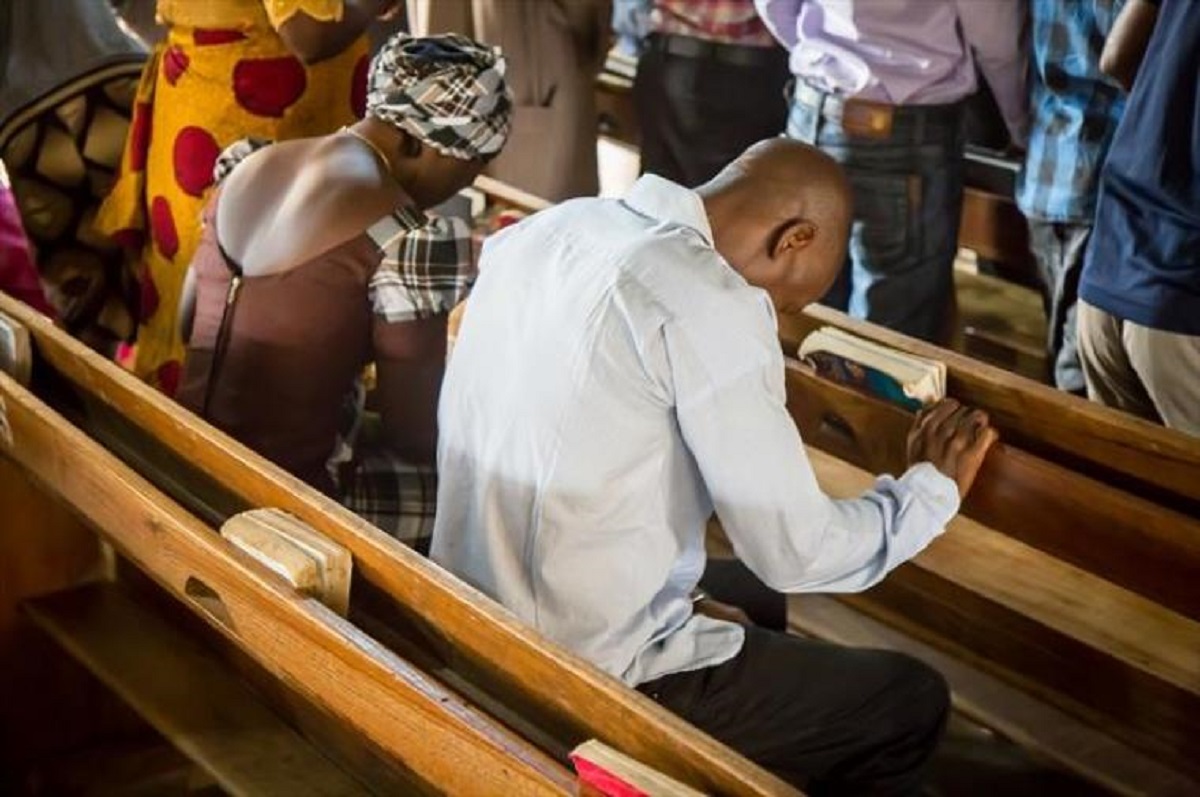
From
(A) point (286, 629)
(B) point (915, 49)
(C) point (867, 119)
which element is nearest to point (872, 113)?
(C) point (867, 119)

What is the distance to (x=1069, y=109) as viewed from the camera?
3.37 meters

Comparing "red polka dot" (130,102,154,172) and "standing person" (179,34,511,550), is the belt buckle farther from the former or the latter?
"red polka dot" (130,102,154,172)

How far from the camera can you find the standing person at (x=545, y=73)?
395cm

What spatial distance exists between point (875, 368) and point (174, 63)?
4.92 ft

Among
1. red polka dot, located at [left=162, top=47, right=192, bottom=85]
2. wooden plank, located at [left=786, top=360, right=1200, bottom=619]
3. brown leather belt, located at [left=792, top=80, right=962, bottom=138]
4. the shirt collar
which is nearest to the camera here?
the shirt collar

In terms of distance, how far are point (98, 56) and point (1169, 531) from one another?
227 centimetres

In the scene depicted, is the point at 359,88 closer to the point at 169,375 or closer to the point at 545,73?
the point at 169,375

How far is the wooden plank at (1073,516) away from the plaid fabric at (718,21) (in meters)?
1.60

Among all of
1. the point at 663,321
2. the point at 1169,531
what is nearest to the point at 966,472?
the point at 1169,531

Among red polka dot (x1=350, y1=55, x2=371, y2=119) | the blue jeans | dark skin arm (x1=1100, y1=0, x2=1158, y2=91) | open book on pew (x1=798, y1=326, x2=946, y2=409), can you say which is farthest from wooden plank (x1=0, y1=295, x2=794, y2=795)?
the blue jeans

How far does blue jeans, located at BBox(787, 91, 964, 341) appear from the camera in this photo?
3504 mm

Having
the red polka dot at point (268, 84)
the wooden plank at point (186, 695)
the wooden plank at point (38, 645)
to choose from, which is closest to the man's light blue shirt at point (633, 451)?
the wooden plank at point (186, 695)

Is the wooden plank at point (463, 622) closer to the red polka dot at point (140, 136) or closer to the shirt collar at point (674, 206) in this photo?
the shirt collar at point (674, 206)

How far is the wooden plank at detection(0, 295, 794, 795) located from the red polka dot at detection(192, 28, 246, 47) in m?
0.91
